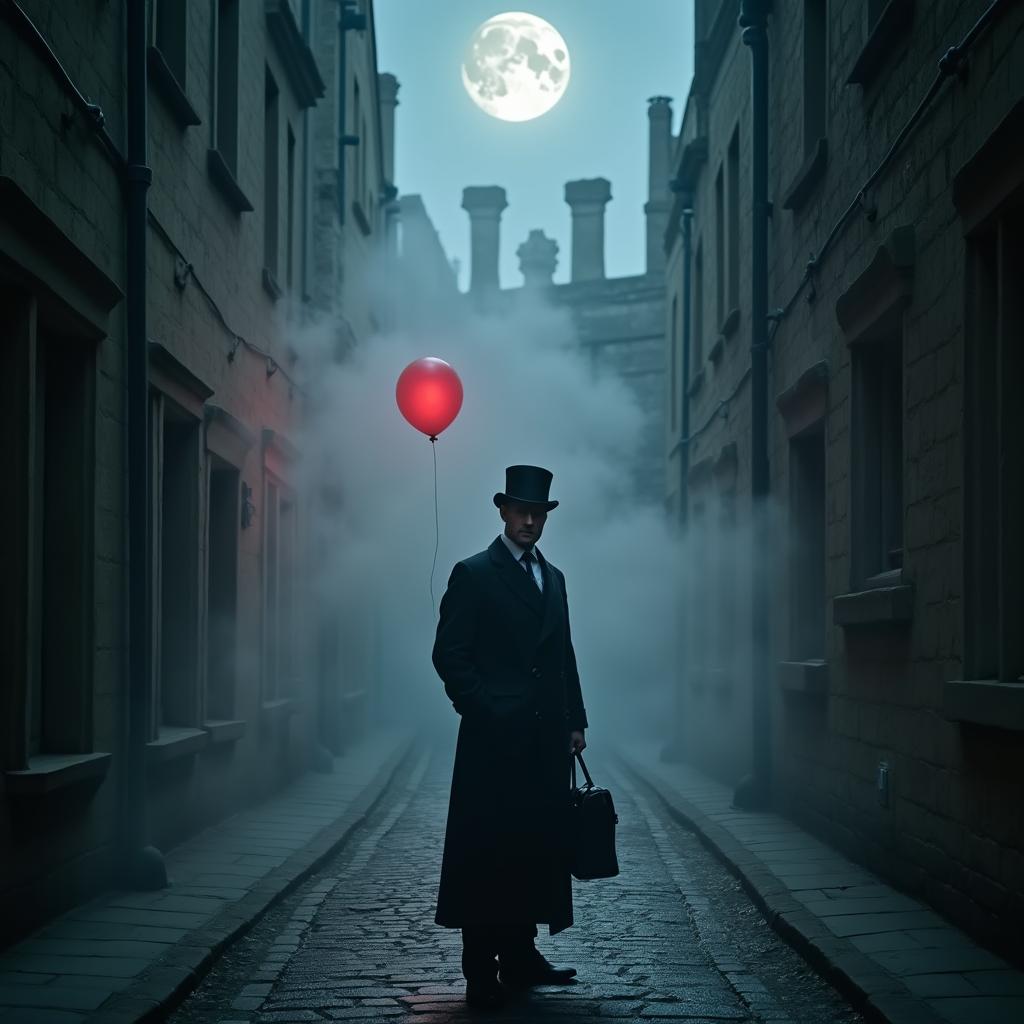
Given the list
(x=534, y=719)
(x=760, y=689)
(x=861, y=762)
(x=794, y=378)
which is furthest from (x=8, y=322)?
(x=760, y=689)

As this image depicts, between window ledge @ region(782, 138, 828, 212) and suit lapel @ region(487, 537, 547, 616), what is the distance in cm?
488

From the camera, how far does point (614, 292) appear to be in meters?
28.3

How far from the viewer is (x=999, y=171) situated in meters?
6.17

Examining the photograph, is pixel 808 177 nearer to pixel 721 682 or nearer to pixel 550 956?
pixel 721 682

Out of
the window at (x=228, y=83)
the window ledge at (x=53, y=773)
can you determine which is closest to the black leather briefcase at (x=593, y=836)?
the window ledge at (x=53, y=773)

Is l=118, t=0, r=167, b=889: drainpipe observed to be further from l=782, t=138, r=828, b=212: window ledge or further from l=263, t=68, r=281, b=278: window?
l=263, t=68, r=281, b=278: window

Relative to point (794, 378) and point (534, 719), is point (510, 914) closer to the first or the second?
point (534, 719)

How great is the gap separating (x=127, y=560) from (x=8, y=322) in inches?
79.5

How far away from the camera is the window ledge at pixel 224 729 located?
1034 centimetres

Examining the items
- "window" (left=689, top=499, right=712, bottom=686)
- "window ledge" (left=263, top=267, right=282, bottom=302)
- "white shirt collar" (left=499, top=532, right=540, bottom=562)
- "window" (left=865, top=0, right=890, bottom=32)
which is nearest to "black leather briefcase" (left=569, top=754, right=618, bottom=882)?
"white shirt collar" (left=499, top=532, right=540, bottom=562)

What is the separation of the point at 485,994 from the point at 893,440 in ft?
14.3

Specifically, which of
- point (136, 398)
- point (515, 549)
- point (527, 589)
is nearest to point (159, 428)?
point (136, 398)

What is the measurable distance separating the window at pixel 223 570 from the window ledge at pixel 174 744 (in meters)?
1.49

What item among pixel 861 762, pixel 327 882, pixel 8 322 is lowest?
pixel 327 882
